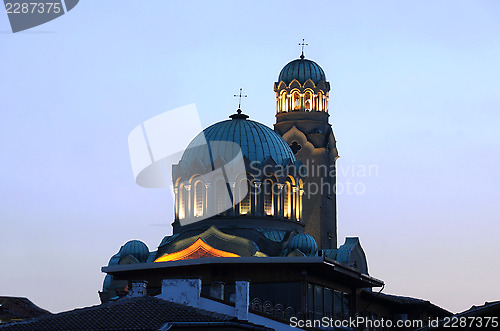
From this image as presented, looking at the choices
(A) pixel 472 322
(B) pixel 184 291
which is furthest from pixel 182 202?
(A) pixel 472 322

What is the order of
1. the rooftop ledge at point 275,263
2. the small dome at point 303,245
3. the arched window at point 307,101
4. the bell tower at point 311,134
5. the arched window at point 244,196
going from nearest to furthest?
the rooftop ledge at point 275,263
the small dome at point 303,245
the arched window at point 244,196
the bell tower at point 311,134
the arched window at point 307,101

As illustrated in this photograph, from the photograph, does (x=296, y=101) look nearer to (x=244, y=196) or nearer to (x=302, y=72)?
(x=302, y=72)

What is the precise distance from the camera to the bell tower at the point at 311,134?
68.8m

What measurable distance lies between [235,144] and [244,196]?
321 centimetres

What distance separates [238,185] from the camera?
5472 centimetres

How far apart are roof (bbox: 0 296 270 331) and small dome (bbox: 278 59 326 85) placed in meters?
38.4

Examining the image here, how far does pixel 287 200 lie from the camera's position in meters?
56.2

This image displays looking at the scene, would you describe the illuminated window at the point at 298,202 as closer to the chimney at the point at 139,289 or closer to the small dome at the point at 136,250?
the small dome at the point at 136,250

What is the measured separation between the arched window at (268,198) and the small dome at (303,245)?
3727 millimetres

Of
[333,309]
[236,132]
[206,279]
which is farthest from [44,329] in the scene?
[236,132]

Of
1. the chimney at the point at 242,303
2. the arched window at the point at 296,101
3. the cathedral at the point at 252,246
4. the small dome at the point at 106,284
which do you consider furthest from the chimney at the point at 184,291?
the arched window at the point at 296,101

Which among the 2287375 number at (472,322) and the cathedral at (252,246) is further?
the cathedral at (252,246)

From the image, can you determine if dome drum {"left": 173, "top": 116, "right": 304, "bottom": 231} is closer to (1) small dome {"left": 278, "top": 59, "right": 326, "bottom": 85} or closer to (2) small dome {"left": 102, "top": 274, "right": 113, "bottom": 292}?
(2) small dome {"left": 102, "top": 274, "right": 113, "bottom": 292}

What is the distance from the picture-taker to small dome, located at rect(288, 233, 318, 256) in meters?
51.2
